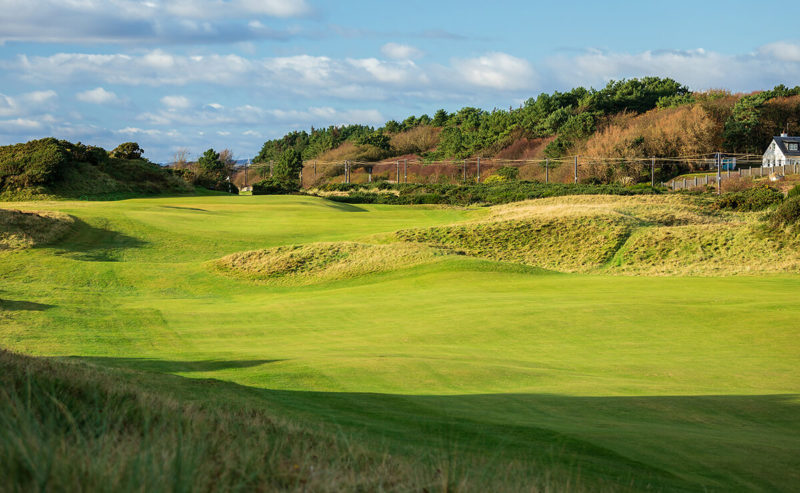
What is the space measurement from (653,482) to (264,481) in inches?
148

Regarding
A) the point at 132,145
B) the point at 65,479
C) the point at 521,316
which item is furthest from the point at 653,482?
the point at 132,145

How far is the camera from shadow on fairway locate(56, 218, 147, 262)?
3203 cm

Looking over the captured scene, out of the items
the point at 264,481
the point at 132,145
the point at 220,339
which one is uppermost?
the point at 132,145

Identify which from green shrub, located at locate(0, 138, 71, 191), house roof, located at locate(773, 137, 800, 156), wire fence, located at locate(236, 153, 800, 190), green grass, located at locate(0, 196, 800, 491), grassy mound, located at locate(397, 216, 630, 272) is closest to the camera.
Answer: green grass, located at locate(0, 196, 800, 491)

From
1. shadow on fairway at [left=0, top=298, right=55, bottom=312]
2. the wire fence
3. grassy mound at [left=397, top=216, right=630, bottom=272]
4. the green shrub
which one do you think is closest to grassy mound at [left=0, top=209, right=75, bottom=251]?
shadow on fairway at [left=0, top=298, right=55, bottom=312]

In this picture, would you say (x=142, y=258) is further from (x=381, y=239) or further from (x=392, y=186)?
(x=392, y=186)

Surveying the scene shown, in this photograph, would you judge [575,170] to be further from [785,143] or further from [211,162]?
[211,162]

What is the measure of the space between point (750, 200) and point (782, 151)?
34.5 meters

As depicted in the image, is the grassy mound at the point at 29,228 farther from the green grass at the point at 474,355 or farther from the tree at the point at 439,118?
the tree at the point at 439,118

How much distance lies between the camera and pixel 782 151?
257 ft

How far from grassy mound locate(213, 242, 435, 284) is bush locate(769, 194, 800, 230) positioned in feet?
54.5

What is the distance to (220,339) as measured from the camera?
16.4 m

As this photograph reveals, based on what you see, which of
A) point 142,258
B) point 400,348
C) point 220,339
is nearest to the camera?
point 400,348

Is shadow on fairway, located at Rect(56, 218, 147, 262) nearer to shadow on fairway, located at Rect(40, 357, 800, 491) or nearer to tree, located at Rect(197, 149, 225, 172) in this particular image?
shadow on fairway, located at Rect(40, 357, 800, 491)
